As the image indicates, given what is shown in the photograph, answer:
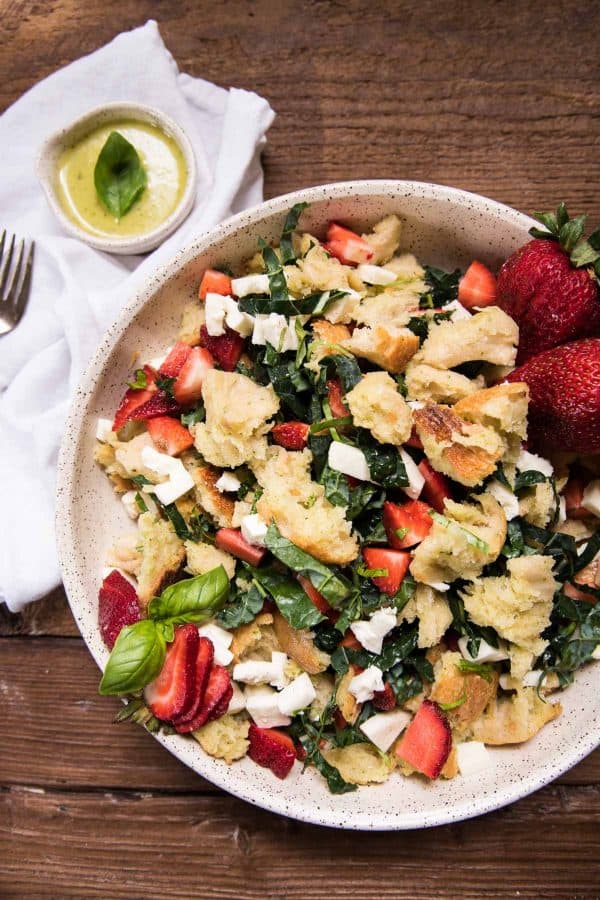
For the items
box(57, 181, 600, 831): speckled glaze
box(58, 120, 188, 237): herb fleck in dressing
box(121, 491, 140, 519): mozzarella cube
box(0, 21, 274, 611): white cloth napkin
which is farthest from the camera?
box(58, 120, 188, 237): herb fleck in dressing

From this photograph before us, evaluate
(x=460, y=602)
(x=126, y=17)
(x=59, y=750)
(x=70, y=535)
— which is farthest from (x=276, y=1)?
(x=59, y=750)

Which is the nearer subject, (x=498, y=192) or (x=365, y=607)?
(x=365, y=607)

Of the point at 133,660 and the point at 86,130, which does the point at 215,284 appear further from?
the point at 133,660

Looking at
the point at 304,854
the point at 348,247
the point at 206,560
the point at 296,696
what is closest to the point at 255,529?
the point at 206,560

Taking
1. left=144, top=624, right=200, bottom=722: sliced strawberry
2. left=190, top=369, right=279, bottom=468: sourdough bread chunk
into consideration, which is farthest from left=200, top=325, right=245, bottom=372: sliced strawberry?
left=144, top=624, right=200, bottom=722: sliced strawberry

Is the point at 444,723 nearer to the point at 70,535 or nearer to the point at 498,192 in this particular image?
the point at 70,535

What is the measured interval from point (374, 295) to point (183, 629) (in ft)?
4.34

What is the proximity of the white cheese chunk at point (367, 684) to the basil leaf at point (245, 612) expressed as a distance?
15.8 inches

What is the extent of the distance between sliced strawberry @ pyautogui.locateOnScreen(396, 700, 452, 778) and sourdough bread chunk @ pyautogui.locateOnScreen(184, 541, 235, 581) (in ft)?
2.64

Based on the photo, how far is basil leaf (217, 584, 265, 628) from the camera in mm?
2561

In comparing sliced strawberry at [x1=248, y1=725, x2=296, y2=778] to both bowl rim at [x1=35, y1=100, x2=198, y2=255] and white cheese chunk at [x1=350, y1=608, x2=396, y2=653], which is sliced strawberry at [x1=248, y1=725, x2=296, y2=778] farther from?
bowl rim at [x1=35, y1=100, x2=198, y2=255]

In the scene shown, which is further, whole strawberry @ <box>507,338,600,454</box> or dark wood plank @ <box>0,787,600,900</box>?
dark wood plank @ <box>0,787,600,900</box>

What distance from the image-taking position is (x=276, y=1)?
3.24 metres

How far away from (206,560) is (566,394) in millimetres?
1291
